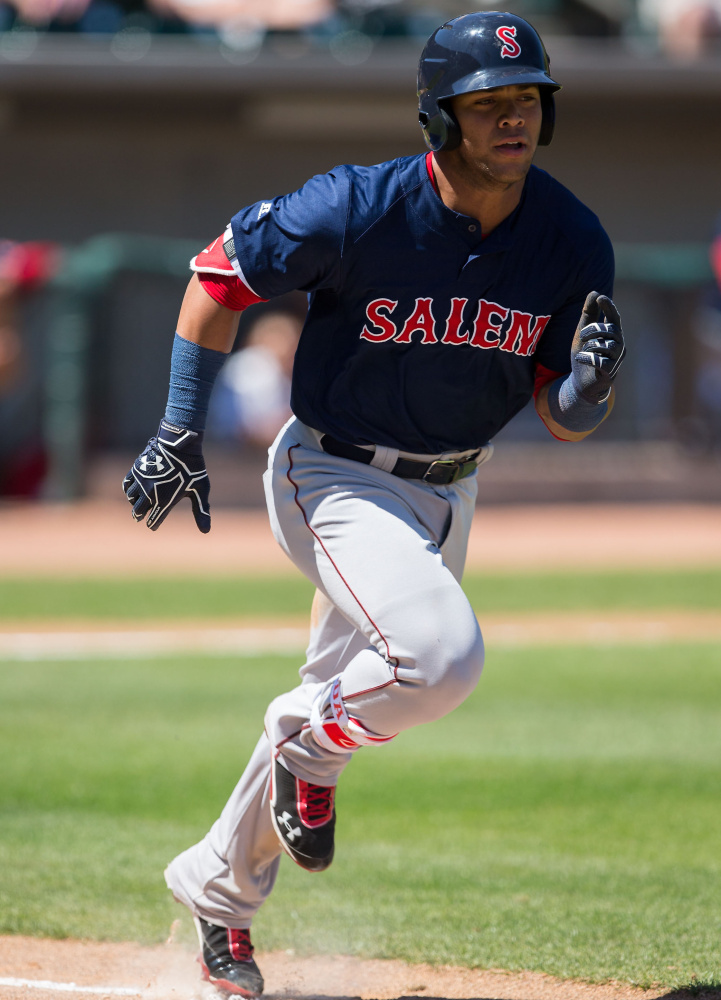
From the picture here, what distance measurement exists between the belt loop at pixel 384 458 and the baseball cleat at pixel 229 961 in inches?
49.2

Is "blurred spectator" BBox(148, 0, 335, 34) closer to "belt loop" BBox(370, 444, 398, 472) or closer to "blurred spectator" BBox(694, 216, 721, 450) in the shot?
"blurred spectator" BBox(694, 216, 721, 450)

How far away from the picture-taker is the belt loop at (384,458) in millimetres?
3074

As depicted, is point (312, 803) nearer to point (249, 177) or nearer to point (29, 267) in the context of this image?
point (29, 267)

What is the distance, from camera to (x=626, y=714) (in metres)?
6.27

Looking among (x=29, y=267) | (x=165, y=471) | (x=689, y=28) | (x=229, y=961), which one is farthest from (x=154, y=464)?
(x=689, y=28)

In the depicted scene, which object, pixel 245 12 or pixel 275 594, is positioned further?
pixel 245 12

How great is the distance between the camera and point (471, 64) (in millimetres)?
2875

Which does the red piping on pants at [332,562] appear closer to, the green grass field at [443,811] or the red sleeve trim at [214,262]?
the red sleeve trim at [214,262]

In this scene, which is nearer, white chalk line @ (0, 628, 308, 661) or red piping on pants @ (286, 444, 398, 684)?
red piping on pants @ (286, 444, 398, 684)

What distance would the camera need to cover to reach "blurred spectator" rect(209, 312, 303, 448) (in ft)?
43.9

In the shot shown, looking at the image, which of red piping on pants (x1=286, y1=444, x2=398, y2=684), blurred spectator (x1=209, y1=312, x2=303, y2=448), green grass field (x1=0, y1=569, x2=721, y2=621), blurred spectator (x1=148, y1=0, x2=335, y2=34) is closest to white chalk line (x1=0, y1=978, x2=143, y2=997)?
red piping on pants (x1=286, y1=444, x2=398, y2=684)

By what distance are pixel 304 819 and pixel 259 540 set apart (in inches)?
363

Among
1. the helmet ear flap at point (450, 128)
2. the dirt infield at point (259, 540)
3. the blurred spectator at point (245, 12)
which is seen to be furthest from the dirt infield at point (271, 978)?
the blurred spectator at point (245, 12)

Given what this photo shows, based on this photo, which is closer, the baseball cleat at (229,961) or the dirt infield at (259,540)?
the baseball cleat at (229,961)
